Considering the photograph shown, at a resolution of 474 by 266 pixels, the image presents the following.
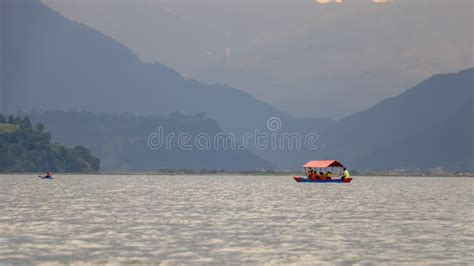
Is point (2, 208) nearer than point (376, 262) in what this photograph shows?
No

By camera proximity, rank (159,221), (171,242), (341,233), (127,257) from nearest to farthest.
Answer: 1. (127,257)
2. (171,242)
3. (341,233)
4. (159,221)

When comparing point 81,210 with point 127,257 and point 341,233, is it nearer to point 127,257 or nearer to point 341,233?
point 341,233

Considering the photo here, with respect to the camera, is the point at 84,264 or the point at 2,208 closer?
the point at 84,264

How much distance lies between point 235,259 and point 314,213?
36.0 m

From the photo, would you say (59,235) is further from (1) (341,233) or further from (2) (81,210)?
(2) (81,210)

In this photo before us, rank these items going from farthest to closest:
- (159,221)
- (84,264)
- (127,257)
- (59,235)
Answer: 1. (159,221)
2. (59,235)
3. (127,257)
4. (84,264)

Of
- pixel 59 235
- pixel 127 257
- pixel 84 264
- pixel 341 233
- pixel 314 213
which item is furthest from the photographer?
pixel 314 213

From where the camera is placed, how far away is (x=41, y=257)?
39812 millimetres

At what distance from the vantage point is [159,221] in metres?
62.4

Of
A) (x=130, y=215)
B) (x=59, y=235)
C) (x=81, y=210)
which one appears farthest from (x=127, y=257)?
(x=81, y=210)

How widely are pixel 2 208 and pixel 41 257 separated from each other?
132 feet

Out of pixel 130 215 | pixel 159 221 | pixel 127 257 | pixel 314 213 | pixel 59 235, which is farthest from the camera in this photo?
pixel 314 213

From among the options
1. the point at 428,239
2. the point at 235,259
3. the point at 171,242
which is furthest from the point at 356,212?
the point at 235,259

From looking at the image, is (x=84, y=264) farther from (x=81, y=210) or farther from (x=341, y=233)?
(x=81, y=210)
